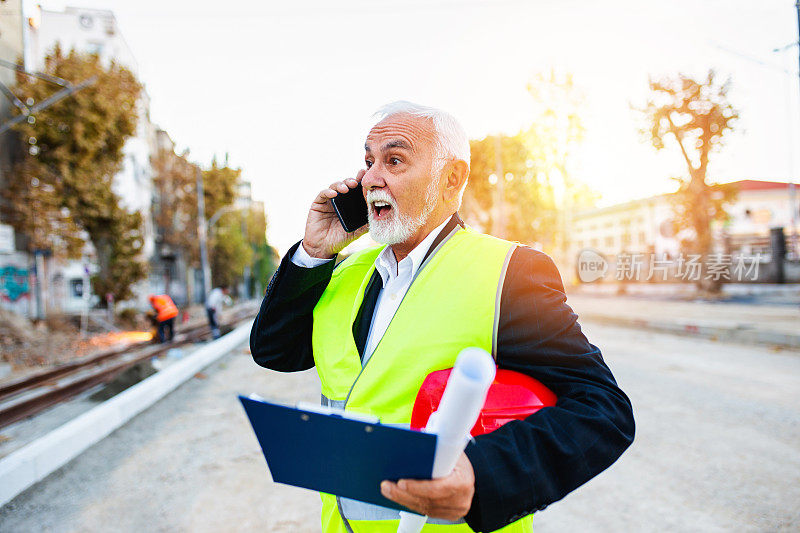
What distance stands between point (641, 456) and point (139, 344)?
652 inches

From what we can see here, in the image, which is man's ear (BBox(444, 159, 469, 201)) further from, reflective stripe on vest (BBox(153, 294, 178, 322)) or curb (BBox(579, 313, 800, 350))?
reflective stripe on vest (BBox(153, 294, 178, 322))

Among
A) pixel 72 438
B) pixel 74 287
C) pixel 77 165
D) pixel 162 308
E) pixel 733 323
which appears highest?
pixel 77 165

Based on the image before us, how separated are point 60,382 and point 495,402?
1256 centimetres

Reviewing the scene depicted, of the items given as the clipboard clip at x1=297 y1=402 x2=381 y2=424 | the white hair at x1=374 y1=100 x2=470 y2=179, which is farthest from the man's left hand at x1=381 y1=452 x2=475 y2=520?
the white hair at x1=374 y1=100 x2=470 y2=179

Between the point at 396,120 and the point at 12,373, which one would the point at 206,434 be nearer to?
the point at 396,120

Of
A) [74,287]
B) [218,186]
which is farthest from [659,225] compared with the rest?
[74,287]

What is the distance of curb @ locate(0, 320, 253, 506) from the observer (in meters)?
4.29

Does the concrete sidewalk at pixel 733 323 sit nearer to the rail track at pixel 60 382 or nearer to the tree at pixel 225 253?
the rail track at pixel 60 382

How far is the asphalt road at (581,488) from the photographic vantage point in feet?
12.2

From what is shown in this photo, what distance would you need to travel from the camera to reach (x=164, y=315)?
16500 millimetres

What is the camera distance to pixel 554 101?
35438 millimetres

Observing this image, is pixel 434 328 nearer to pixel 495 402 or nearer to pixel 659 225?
pixel 495 402

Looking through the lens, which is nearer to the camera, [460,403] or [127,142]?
[460,403]

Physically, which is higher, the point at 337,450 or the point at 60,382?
the point at 337,450
